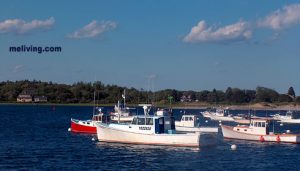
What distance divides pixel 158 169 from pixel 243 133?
106 feet

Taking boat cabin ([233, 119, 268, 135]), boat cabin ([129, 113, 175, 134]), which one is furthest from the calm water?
boat cabin ([233, 119, 268, 135])

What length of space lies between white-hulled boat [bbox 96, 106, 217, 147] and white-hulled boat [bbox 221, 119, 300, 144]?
41.6 ft

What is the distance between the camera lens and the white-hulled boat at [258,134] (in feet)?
251

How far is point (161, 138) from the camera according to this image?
65688 millimetres

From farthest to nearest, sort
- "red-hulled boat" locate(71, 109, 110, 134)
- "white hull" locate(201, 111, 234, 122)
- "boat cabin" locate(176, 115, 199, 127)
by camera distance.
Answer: "white hull" locate(201, 111, 234, 122)
"boat cabin" locate(176, 115, 199, 127)
"red-hulled boat" locate(71, 109, 110, 134)

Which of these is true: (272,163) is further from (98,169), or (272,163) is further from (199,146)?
(98,169)

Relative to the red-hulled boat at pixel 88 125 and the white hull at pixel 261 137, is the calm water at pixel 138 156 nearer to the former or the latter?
the white hull at pixel 261 137

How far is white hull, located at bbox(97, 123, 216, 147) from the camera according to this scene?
6488 centimetres

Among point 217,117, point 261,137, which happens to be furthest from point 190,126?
point 217,117

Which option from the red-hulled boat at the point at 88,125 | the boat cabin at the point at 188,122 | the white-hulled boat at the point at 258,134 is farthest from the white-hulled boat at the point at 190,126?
the red-hulled boat at the point at 88,125

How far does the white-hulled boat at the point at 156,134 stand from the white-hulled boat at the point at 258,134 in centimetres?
1268

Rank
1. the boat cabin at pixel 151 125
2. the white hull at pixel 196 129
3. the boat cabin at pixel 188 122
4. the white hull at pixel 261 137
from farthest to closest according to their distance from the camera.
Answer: the boat cabin at pixel 188 122 → the white hull at pixel 196 129 → the white hull at pixel 261 137 → the boat cabin at pixel 151 125

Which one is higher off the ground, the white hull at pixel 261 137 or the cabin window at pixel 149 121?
the cabin window at pixel 149 121

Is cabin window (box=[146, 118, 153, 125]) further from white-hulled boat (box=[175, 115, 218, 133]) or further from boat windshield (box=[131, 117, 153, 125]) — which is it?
white-hulled boat (box=[175, 115, 218, 133])
